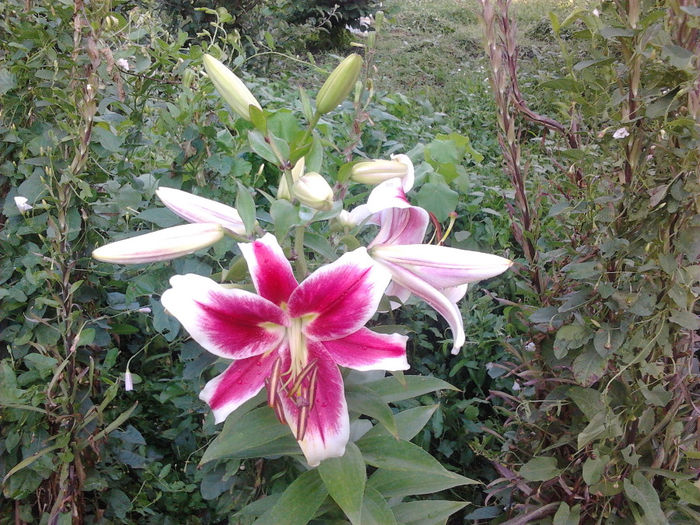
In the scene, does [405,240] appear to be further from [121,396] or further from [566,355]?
[121,396]

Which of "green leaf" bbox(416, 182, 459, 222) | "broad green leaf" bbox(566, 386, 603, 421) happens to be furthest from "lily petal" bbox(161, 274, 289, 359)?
"green leaf" bbox(416, 182, 459, 222)

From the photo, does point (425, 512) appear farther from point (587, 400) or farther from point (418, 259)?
point (418, 259)

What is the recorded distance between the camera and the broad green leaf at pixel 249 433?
94 cm

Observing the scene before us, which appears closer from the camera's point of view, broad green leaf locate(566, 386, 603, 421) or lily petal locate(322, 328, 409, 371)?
lily petal locate(322, 328, 409, 371)

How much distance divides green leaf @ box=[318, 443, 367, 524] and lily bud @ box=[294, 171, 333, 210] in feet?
1.26

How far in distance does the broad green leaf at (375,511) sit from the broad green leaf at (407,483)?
0.23 feet

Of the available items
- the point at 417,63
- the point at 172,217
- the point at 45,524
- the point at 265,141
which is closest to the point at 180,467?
the point at 45,524

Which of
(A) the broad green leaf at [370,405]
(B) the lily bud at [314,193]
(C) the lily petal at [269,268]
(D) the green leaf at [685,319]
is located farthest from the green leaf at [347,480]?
(D) the green leaf at [685,319]

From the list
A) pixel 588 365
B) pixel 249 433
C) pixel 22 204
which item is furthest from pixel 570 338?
pixel 22 204

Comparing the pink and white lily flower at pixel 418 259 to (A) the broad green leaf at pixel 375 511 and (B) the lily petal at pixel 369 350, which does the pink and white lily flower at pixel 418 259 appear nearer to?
(B) the lily petal at pixel 369 350

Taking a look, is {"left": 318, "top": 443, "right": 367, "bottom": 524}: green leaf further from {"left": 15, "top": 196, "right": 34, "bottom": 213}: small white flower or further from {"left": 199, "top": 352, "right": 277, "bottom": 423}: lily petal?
{"left": 15, "top": 196, "right": 34, "bottom": 213}: small white flower

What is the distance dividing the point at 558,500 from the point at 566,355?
0.33m

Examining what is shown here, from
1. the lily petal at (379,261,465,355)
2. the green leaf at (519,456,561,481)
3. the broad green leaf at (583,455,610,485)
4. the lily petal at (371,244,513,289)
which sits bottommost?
the green leaf at (519,456,561,481)

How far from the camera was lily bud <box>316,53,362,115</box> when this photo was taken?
33.4 inches
